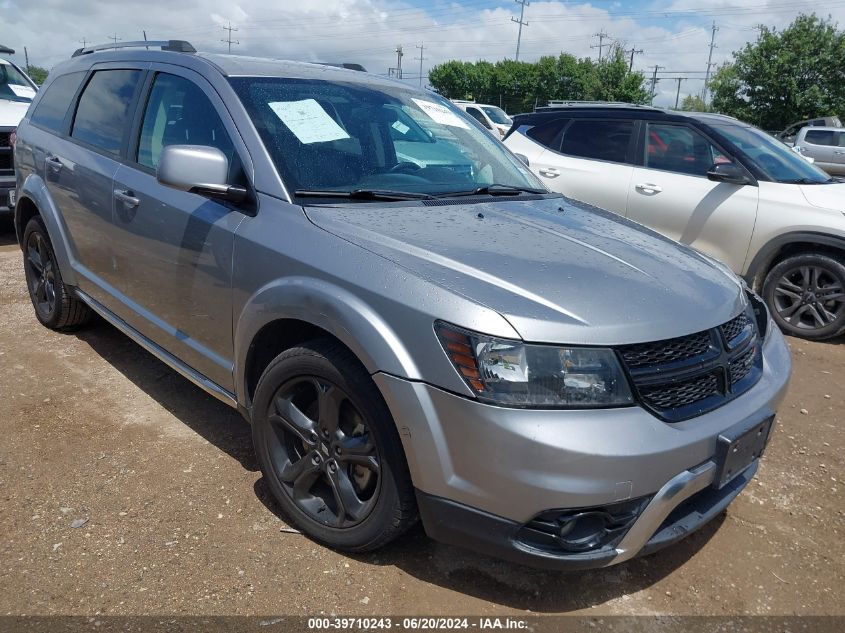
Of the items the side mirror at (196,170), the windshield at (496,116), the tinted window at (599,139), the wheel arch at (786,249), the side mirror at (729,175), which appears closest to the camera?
the side mirror at (196,170)

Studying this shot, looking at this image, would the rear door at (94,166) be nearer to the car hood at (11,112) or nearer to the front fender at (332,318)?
the front fender at (332,318)

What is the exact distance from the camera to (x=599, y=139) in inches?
263

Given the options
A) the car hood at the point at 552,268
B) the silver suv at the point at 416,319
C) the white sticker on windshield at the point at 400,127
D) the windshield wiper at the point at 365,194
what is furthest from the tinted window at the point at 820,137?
the windshield wiper at the point at 365,194

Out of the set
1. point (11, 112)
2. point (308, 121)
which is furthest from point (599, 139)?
point (11, 112)

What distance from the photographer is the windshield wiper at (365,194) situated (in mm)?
2602

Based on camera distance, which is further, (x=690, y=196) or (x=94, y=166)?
(x=690, y=196)

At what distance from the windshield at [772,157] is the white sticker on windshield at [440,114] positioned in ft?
10.7

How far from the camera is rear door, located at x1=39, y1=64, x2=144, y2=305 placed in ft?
11.6

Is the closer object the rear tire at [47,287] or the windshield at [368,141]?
the windshield at [368,141]

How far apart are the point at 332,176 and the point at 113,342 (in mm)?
2699

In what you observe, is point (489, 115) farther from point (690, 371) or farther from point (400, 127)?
point (690, 371)

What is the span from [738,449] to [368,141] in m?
1.92

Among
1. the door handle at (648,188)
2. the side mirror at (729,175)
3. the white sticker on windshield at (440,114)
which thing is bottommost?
the door handle at (648,188)

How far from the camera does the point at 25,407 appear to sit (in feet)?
12.0
